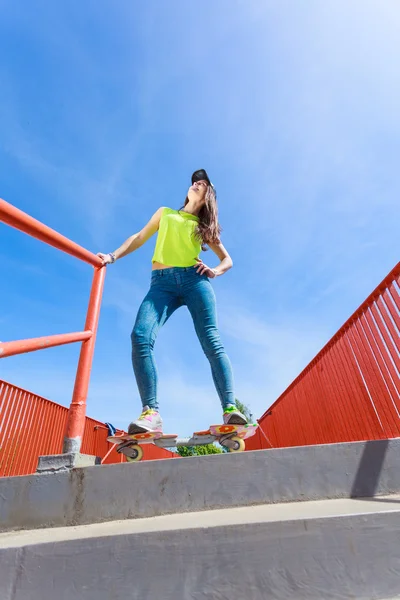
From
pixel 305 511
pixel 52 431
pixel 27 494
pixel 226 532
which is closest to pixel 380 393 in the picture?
pixel 305 511

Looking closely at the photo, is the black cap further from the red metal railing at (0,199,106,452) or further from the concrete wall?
the concrete wall

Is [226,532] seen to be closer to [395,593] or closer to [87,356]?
[395,593]

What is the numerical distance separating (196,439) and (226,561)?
3.46ft

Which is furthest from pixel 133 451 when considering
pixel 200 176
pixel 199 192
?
pixel 200 176

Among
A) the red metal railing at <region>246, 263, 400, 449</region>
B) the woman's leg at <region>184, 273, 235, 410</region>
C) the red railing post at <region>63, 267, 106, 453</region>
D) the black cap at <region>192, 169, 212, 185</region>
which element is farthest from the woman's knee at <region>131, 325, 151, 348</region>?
the black cap at <region>192, 169, 212, 185</region>

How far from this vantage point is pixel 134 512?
1504 mm

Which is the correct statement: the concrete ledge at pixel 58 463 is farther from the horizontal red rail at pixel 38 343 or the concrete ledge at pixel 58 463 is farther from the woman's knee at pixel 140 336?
the woman's knee at pixel 140 336

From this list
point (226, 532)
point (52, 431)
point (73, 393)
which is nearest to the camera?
point (226, 532)

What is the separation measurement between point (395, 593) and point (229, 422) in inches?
45.5

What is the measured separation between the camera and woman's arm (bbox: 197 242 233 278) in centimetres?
259

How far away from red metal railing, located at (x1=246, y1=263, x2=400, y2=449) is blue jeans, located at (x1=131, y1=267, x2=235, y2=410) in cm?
76

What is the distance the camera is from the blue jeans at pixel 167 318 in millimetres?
2240

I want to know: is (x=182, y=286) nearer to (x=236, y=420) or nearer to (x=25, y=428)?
(x=236, y=420)

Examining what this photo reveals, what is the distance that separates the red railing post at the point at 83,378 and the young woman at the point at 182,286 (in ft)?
0.88
